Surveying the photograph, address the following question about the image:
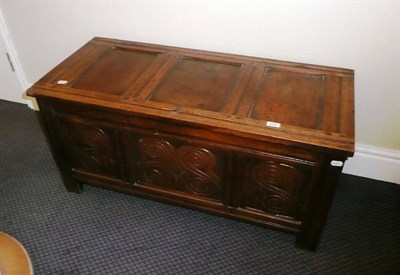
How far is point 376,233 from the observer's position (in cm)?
163

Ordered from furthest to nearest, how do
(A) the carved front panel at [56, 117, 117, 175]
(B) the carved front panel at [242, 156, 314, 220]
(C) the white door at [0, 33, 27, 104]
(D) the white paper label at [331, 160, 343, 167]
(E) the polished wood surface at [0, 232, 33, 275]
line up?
(C) the white door at [0, 33, 27, 104] → (A) the carved front panel at [56, 117, 117, 175] → (B) the carved front panel at [242, 156, 314, 220] → (D) the white paper label at [331, 160, 343, 167] → (E) the polished wood surface at [0, 232, 33, 275]

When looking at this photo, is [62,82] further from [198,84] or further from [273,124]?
[273,124]

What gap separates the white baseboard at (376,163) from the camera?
181 centimetres

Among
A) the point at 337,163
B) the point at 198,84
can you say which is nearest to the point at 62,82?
the point at 198,84

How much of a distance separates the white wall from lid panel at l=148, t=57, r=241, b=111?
7.9 inches

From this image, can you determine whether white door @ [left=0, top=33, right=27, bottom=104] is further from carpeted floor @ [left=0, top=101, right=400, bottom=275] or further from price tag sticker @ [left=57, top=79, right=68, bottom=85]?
price tag sticker @ [left=57, top=79, right=68, bottom=85]

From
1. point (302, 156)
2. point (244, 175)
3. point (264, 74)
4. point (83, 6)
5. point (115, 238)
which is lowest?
point (115, 238)

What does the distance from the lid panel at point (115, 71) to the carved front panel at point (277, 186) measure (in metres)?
0.67

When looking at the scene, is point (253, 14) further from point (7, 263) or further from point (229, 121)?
point (7, 263)

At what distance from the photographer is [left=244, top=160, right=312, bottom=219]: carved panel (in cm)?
132

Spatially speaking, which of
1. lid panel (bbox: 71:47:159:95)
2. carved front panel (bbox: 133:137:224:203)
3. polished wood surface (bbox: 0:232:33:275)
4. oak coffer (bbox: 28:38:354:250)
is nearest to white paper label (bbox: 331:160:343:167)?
oak coffer (bbox: 28:38:354:250)

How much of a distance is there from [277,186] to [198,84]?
56cm

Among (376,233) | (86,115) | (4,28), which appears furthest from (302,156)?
(4,28)

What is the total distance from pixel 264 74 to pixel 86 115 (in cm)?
82
